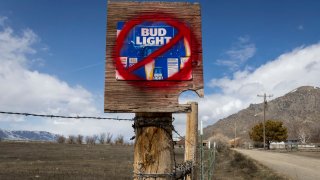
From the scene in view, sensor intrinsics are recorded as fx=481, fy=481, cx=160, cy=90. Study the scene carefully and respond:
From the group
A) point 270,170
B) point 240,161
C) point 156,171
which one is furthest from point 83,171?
point 156,171

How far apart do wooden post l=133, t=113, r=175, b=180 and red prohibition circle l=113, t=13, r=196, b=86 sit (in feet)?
0.87

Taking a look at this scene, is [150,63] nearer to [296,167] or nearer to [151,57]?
[151,57]

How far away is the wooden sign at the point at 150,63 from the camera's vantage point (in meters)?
3.06

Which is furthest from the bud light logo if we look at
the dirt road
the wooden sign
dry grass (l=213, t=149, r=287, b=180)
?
the dirt road

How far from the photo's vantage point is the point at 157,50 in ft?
10.0

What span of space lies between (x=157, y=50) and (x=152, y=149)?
63 cm

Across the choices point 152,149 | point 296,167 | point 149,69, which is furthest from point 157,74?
point 296,167

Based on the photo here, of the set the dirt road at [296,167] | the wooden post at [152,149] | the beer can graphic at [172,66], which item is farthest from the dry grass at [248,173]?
the beer can graphic at [172,66]

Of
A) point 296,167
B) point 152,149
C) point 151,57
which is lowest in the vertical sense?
point 296,167

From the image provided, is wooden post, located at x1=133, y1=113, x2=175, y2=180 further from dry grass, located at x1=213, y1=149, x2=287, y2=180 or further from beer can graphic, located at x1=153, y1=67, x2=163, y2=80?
dry grass, located at x1=213, y1=149, x2=287, y2=180

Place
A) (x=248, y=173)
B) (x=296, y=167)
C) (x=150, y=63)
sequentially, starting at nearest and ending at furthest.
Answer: (x=150, y=63) < (x=248, y=173) < (x=296, y=167)

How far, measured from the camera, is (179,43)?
3113 mm

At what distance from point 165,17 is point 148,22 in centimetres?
12

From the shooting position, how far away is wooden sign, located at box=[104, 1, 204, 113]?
3.06 meters
